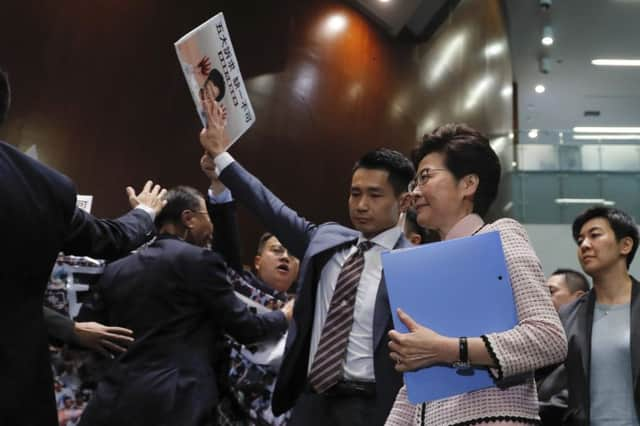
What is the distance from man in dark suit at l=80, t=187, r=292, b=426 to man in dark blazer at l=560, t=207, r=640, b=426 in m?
1.21

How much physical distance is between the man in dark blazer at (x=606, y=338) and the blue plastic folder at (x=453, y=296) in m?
1.24

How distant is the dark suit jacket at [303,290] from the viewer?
2.39 meters

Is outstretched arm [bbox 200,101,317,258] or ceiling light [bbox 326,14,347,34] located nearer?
outstretched arm [bbox 200,101,317,258]

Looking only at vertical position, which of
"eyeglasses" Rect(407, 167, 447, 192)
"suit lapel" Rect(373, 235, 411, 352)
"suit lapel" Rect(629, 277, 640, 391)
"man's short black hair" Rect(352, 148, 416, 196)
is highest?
"man's short black hair" Rect(352, 148, 416, 196)

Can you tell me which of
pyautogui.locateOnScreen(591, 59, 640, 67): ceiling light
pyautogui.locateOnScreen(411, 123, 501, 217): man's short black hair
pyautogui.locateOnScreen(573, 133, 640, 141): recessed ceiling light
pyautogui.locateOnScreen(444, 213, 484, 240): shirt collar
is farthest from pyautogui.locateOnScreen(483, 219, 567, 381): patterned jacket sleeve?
pyautogui.locateOnScreen(591, 59, 640, 67): ceiling light

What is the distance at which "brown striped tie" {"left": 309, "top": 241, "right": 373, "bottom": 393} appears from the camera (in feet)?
7.98

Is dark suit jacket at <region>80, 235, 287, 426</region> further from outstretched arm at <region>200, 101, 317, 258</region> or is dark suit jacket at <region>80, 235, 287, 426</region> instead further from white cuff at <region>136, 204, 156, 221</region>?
white cuff at <region>136, 204, 156, 221</region>

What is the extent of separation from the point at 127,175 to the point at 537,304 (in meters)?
3.51

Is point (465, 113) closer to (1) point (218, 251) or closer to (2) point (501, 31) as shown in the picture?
(2) point (501, 31)

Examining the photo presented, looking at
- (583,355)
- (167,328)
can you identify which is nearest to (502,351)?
(583,355)

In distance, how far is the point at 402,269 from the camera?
166cm

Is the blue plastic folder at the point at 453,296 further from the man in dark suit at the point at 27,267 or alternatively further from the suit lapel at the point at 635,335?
the suit lapel at the point at 635,335

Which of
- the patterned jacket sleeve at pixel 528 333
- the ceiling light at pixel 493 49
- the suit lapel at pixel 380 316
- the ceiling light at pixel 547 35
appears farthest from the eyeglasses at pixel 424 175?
the ceiling light at pixel 547 35

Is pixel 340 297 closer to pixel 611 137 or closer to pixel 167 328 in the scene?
pixel 167 328
